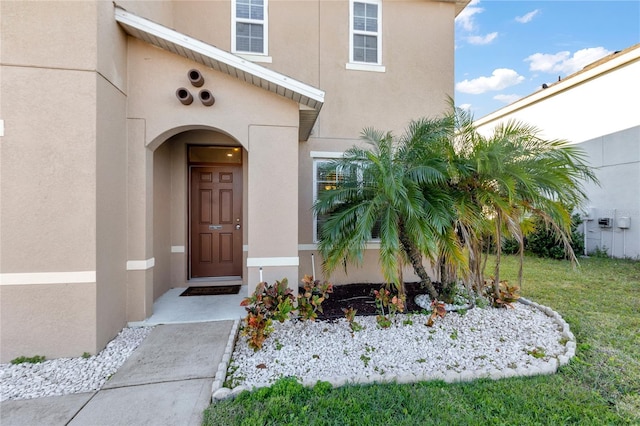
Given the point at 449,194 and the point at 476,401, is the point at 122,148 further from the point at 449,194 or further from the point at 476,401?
the point at 476,401

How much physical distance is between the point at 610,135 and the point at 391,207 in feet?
36.8

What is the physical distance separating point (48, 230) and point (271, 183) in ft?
9.56

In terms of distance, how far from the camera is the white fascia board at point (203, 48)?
4.03 metres

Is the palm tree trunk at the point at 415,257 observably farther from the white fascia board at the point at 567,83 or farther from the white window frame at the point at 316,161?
the white fascia board at the point at 567,83

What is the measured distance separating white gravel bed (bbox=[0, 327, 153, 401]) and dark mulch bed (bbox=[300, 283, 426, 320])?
9.31ft

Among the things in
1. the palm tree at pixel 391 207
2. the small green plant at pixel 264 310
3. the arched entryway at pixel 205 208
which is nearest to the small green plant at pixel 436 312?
the palm tree at pixel 391 207

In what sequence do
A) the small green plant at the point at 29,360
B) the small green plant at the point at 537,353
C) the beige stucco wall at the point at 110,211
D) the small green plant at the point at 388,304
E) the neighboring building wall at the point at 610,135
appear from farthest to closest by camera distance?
1. the neighboring building wall at the point at 610,135
2. the small green plant at the point at 388,304
3. the beige stucco wall at the point at 110,211
4. the small green plant at the point at 537,353
5. the small green plant at the point at 29,360

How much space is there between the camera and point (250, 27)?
6430mm

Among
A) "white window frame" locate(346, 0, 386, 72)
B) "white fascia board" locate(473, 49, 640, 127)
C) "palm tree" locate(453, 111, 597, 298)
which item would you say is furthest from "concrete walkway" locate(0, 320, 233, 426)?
"white fascia board" locate(473, 49, 640, 127)

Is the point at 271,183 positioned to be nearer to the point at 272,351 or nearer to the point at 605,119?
the point at 272,351

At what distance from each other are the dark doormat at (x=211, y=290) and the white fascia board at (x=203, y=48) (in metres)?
4.16

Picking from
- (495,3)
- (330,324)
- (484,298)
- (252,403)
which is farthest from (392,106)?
(495,3)

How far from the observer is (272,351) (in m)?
3.68

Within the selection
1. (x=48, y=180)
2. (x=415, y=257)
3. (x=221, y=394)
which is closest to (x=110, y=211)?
(x=48, y=180)
